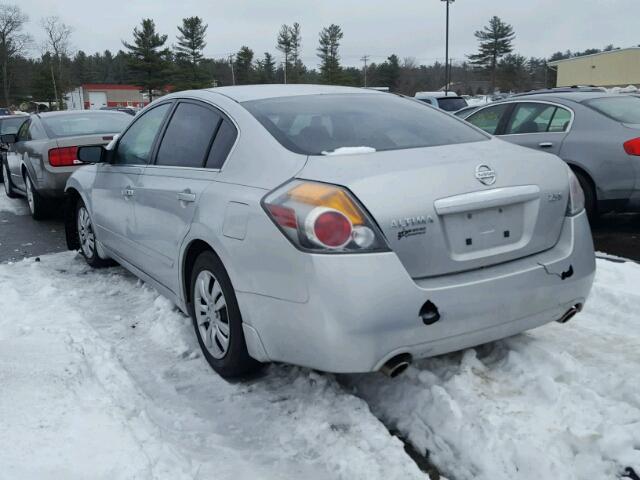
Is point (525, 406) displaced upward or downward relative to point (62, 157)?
downward

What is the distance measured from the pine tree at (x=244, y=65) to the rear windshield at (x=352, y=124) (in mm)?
75084

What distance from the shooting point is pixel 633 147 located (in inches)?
244

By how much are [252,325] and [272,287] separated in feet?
0.98

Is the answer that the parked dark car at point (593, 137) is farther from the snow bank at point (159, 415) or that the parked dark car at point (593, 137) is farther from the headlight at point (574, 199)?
the snow bank at point (159, 415)

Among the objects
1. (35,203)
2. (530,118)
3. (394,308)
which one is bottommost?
(35,203)

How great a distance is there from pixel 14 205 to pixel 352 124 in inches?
338

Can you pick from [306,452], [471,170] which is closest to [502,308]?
[471,170]

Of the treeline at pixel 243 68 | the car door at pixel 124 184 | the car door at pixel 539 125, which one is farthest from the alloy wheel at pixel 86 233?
the treeline at pixel 243 68

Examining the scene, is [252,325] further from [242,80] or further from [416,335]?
[242,80]

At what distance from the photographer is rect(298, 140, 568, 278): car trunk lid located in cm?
264

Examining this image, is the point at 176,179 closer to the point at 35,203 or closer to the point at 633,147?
the point at 633,147

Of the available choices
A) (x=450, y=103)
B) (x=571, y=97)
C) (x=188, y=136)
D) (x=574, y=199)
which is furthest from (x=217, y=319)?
(x=450, y=103)

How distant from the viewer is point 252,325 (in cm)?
298

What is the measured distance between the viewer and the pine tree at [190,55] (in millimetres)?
64875
